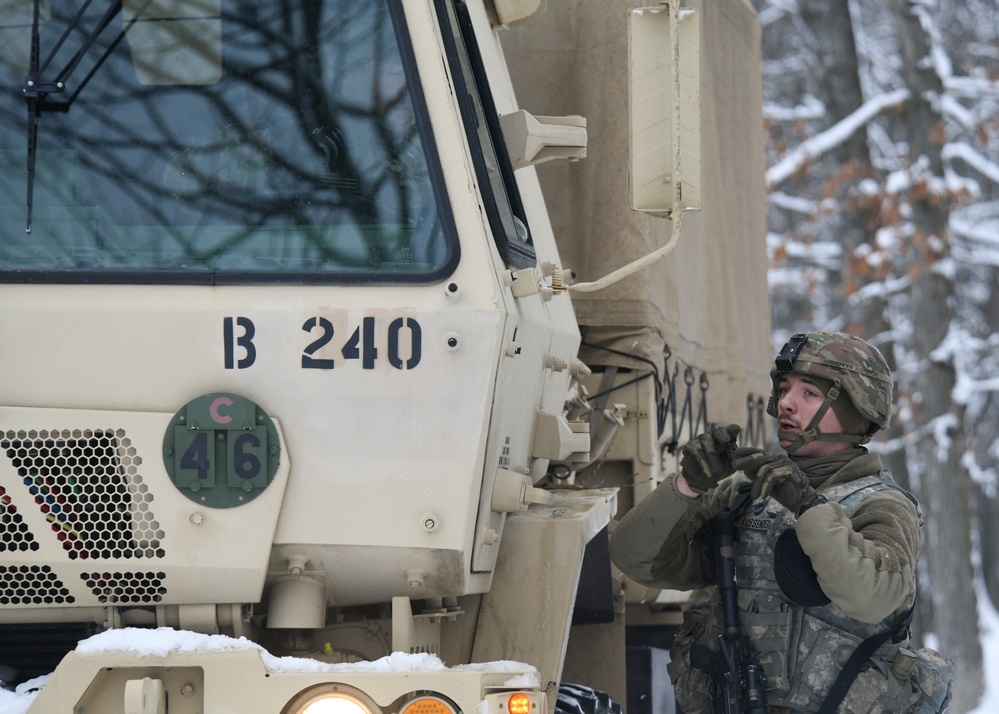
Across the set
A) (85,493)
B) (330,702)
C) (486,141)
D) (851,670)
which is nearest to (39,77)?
(85,493)

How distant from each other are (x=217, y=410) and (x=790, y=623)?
1.70 m

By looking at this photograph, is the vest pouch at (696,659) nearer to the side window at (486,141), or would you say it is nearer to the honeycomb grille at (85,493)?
the side window at (486,141)

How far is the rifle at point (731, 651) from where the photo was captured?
3.71 meters

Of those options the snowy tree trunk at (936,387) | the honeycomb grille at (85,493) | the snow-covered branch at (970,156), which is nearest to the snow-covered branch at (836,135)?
the snowy tree trunk at (936,387)

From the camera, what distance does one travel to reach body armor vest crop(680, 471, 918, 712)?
3670 millimetres

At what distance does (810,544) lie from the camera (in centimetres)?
337

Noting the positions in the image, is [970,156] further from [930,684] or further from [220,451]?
[220,451]

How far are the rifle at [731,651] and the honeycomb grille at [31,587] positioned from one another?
1.75 m

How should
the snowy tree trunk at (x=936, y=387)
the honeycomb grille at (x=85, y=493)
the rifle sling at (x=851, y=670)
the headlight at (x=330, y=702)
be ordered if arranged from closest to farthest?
the headlight at (x=330, y=702) < the honeycomb grille at (x=85, y=493) < the rifle sling at (x=851, y=670) < the snowy tree trunk at (x=936, y=387)

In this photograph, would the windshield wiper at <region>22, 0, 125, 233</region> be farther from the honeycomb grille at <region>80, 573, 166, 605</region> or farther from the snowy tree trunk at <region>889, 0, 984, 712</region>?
the snowy tree trunk at <region>889, 0, 984, 712</region>

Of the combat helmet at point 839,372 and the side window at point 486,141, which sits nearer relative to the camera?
the side window at point 486,141

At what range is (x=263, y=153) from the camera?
10.1 feet

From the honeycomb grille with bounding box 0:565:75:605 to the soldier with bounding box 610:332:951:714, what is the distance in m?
1.61

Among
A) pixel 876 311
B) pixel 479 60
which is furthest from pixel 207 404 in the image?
pixel 876 311
